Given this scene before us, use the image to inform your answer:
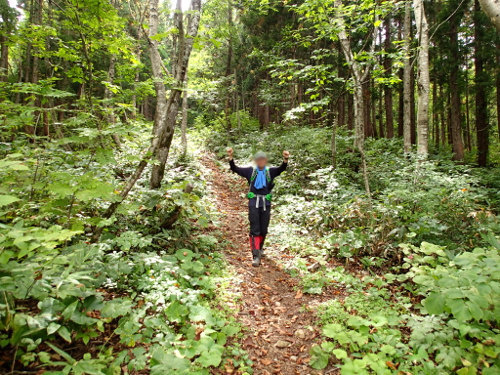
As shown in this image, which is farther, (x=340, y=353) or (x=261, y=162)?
(x=261, y=162)

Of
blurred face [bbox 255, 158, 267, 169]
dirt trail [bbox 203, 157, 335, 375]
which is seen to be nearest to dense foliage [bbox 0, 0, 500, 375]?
dirt trail [bbox 203, 157, 335, 375]

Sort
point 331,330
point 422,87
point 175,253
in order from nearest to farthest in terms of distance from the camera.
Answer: point 331,330 < point 175,253 < point 422,87

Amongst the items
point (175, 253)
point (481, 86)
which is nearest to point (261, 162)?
Answer: point (175, 253)

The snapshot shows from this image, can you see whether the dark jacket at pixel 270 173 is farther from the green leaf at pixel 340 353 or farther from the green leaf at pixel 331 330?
the green leaf at pixel 340 353

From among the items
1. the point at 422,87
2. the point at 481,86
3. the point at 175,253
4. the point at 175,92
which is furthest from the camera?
the point at 481,86

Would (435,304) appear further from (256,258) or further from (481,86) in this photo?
(481,86)

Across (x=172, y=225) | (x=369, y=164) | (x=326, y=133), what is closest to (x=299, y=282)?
(x=172, y=225)

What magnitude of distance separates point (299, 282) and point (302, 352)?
1.63m

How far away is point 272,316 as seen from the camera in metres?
4.29

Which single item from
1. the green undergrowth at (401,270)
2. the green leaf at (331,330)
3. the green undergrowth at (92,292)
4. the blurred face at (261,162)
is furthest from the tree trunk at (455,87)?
the green undergrowth at (92,292)

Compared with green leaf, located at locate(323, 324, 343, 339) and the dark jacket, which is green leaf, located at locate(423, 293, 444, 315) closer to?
green leaf, located at locate(323, 324, 343, 339)

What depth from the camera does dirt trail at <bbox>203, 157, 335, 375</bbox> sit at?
3.42 metres

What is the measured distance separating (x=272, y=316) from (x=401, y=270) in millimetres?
2650

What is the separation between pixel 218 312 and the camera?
13.0ft
